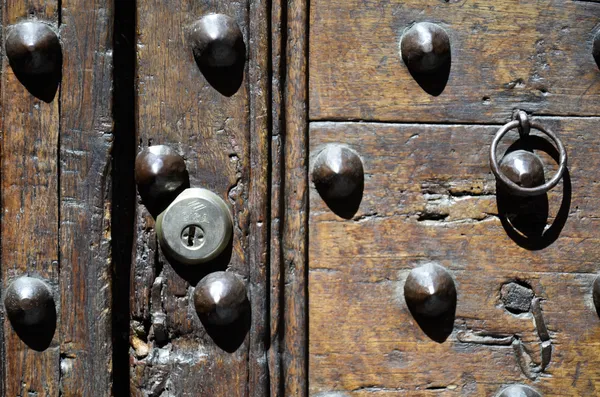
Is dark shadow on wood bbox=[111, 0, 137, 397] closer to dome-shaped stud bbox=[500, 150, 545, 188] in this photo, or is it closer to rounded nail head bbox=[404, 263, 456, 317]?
rounded nail head bbox=[404, 263, 456, 317]

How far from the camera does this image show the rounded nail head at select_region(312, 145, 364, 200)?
91 centimetres

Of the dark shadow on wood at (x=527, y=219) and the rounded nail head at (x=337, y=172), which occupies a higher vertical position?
the rounded nail head at (x=337, y=172)

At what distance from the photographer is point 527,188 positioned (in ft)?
2.94

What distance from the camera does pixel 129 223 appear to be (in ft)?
2.96

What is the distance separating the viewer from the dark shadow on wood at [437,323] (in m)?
0.92

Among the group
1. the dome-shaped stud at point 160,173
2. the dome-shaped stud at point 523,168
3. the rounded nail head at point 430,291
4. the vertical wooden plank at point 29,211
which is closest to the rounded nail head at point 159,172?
the dome-shaped stud at point 160,173

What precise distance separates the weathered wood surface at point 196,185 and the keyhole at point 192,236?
0.04 m

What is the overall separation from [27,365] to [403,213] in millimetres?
516

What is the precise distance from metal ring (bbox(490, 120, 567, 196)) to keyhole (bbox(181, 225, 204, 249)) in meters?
0.39

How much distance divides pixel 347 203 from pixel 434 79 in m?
0.21

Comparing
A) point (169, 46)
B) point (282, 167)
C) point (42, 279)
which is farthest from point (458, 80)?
point (42, 279)

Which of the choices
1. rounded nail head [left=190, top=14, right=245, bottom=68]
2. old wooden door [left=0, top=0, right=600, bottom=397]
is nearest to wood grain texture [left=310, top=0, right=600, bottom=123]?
old wooden door [left=0, top=0, right=600, bottom=397]

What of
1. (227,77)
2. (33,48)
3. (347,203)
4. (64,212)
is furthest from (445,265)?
(33,48)

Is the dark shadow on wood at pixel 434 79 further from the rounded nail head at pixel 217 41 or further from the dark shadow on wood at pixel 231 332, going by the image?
the dark shadow on wood at pixel 231 332
